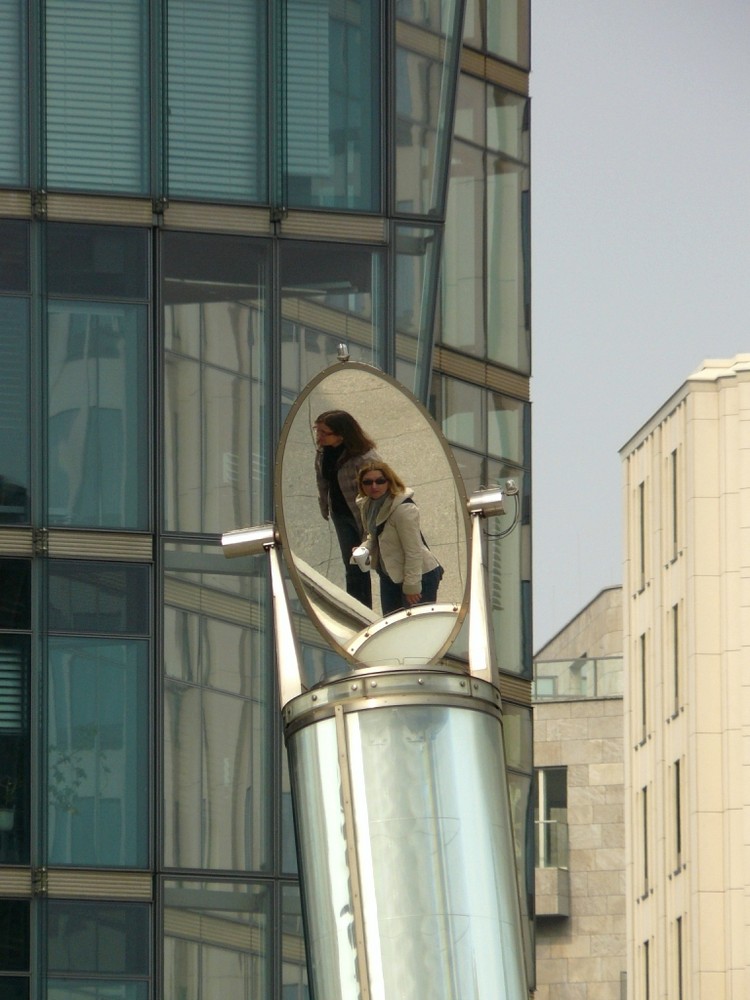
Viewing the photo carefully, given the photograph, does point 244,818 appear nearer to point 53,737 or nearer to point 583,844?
point 53,737

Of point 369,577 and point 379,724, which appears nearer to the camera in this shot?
point 379,724

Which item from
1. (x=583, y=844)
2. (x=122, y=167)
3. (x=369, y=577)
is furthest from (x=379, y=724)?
(x=583, y=844)

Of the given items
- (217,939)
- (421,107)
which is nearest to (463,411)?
(421,107)

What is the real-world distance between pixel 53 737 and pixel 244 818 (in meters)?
2.27

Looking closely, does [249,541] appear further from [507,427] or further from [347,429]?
[507,427]

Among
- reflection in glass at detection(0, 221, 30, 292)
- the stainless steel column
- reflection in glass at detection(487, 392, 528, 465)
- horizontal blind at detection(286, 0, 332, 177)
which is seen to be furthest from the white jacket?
reflection in glass at detection(487, 392, 528, 465)

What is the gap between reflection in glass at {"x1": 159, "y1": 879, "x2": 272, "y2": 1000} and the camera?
93.4ft

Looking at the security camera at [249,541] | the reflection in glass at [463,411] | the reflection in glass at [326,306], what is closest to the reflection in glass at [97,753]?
the reflection in glass at [326,306]

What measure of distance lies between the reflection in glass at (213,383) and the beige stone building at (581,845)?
196 feet

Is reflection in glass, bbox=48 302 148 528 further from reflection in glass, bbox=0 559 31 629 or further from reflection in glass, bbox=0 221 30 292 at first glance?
reflection in glass, bbox=0 559 31 629

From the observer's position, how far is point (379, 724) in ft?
43.8

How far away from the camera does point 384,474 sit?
49.9 ft

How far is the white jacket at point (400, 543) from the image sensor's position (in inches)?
594

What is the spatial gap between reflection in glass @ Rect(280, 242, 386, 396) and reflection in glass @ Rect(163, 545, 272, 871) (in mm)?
2399
